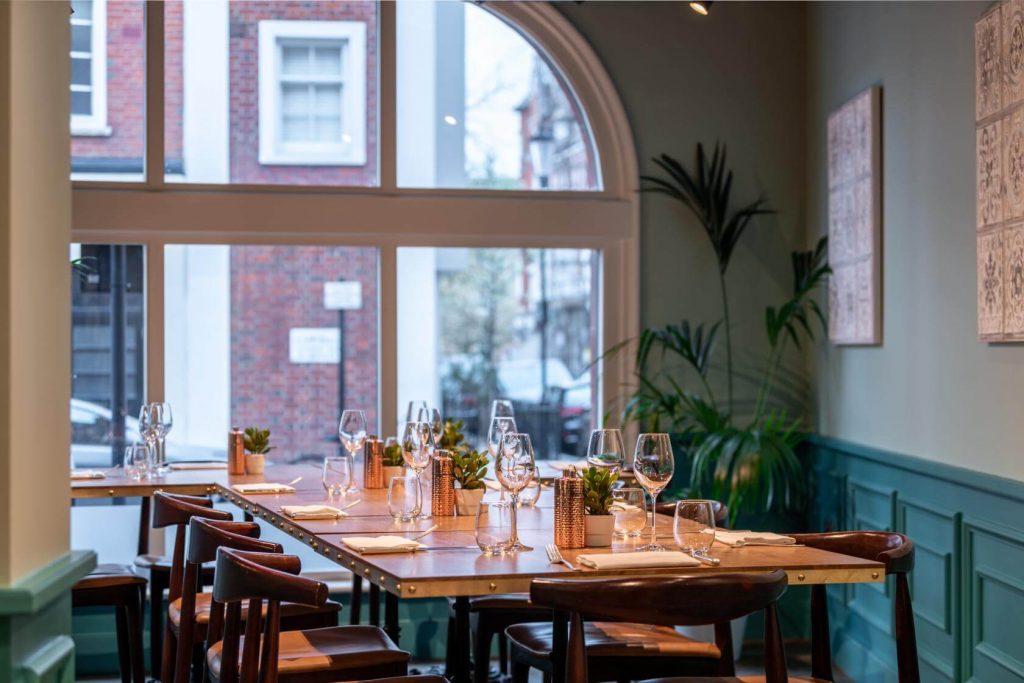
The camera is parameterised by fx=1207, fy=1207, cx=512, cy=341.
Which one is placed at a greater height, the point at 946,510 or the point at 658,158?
the point at 658,158

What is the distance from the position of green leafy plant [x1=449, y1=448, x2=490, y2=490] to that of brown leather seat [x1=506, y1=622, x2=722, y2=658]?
1.41 feet

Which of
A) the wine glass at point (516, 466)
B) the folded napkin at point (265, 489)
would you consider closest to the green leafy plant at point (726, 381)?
the folded napkin at point (265, 489)

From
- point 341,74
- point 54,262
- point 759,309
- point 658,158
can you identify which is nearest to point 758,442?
point 759,309

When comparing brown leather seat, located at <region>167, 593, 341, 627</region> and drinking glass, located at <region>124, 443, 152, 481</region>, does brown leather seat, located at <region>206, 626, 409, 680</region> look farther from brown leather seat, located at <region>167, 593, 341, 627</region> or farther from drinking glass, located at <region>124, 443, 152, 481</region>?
drinking glass, located at <region>124, 443, 152, 481</region>

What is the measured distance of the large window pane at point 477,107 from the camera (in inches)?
222

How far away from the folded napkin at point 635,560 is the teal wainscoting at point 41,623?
39.9 inches

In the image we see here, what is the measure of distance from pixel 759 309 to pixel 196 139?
278 centimetres

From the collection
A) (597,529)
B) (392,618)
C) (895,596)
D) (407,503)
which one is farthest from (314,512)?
(895,596)

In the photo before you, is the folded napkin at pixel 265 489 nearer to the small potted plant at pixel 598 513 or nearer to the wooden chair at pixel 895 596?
the small potted plant at pixel 598 513

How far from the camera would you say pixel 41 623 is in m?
2.11

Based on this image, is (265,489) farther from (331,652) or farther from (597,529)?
(597,529)

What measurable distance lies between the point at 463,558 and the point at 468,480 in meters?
0.82

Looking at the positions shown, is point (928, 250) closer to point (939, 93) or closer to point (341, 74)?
point (939, 93)

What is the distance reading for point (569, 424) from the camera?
19.3 feet
